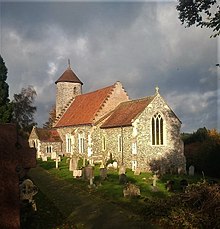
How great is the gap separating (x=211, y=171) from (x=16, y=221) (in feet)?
87.8

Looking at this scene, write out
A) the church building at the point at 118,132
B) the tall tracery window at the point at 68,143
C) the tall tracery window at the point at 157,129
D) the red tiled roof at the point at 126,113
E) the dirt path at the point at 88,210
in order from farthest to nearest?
the tall tracery window at the point at 68,143 → the red tiled roof at the point at 126,113 → the tall tracery window at the point at 157,129 → the church building at the point at 118,132 → the dirt path at the point at 88,210

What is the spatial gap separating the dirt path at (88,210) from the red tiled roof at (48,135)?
24.1 meters

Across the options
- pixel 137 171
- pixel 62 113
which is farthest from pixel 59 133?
pixel 137 171

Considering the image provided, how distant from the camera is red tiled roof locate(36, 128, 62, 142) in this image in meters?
40.6

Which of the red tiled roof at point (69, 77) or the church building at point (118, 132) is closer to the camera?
the church building at point (118, 132)

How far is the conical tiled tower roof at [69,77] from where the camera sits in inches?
1897

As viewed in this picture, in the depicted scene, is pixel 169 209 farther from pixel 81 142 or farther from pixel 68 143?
pixel 68 143

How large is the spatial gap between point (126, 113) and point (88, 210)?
19922 millimetres

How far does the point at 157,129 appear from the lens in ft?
93.9

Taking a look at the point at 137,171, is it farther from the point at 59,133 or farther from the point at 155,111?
the point at 59,133

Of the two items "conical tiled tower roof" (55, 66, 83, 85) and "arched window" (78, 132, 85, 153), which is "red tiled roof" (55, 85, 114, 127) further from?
"conical tiled tower roof" (55, 66, 83, 85)

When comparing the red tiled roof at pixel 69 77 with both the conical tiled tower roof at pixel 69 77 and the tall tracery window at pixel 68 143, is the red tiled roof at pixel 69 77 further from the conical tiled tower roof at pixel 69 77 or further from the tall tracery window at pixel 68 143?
the tall tracery window at pixel 68 143

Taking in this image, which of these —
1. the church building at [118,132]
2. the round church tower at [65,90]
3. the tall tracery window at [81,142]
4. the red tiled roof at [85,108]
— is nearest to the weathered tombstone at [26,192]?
the church building at [118,132]

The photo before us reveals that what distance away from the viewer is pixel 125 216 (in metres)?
10.5
